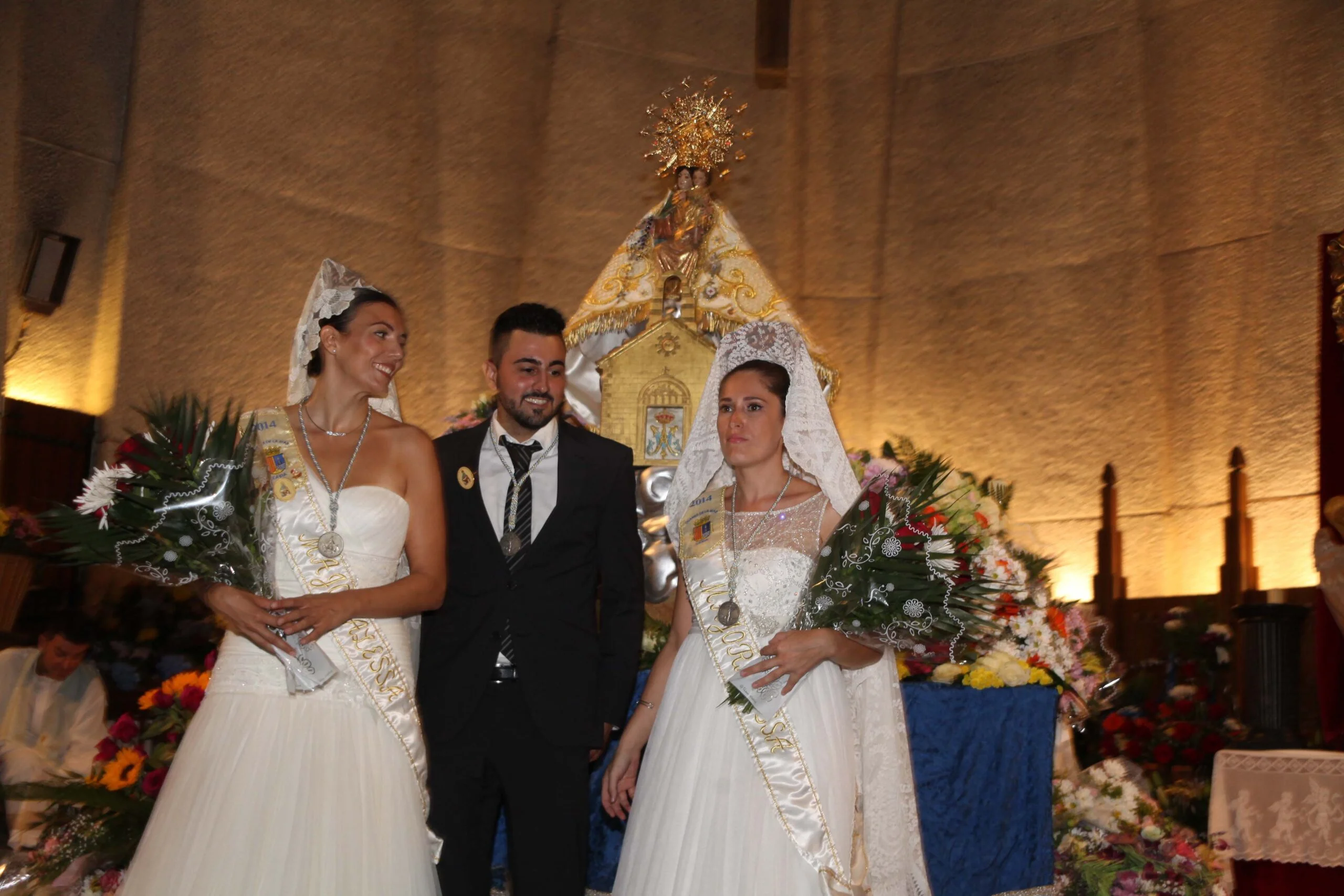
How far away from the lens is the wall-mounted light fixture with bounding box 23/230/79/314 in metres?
7.20

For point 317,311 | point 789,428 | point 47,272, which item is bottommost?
point 789,428

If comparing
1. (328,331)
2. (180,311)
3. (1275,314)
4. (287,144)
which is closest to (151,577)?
(328,331)

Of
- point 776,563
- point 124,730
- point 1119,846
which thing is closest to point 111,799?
point 124,730

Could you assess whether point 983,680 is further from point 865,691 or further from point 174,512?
point 174,512

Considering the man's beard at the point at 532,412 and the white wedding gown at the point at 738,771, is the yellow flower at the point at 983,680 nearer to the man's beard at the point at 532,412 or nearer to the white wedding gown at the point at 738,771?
the white wedding gown at the point at 738,771

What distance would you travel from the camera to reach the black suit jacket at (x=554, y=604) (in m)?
3.48

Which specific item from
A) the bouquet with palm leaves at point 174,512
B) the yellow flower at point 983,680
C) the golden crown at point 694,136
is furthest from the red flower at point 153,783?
the golden crown at point 694,136

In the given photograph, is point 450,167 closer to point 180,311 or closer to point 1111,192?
point 180,311

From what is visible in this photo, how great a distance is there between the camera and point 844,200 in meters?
9.40

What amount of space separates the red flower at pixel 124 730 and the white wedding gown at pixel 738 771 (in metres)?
2.06

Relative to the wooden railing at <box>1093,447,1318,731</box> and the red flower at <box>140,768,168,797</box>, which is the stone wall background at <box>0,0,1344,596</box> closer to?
the wooden railing at <box>1093,447,1318,731</box>

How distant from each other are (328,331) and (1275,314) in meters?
6.09

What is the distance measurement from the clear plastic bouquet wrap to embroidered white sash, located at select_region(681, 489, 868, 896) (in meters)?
0.94

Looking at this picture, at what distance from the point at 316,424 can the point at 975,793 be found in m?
2.42
